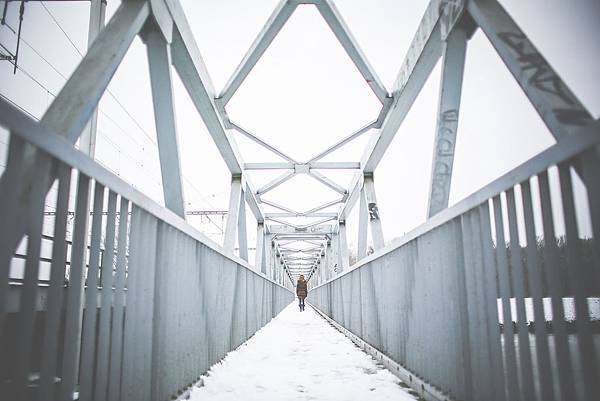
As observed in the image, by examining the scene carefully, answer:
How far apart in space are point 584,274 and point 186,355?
8.88 feet

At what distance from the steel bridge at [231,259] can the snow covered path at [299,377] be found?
0.20 meters

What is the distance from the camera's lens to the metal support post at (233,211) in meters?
7.85

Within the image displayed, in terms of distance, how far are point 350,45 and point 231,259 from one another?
3.56 metres

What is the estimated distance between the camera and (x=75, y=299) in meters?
1.58

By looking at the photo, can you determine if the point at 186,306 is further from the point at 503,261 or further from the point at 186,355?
the point at 503,261

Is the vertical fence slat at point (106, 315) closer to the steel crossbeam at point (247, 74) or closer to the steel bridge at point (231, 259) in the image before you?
the steel bridge at point (231, 259)

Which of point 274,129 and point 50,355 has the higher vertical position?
point 274,129

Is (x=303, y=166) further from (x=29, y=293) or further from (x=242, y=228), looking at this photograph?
(x=29, y=293)

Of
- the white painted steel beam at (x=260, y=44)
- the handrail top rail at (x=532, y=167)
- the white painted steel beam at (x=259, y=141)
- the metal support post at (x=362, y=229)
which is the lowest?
the handrail top rail at (x=532, y=167)

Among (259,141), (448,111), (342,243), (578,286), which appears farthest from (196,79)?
(342,243)

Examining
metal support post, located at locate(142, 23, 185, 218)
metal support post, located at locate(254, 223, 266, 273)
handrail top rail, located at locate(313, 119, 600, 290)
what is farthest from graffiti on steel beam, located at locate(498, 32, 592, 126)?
metal support post, located at locate(254, 223, 266, 273)

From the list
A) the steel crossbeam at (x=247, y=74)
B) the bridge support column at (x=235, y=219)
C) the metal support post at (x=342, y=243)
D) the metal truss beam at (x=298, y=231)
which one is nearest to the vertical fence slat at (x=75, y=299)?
the steel crossbeam at (x=247, y=74)

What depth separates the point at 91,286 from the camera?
5.69 ft

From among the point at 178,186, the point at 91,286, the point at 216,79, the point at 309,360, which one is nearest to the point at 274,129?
the point at 216,79
